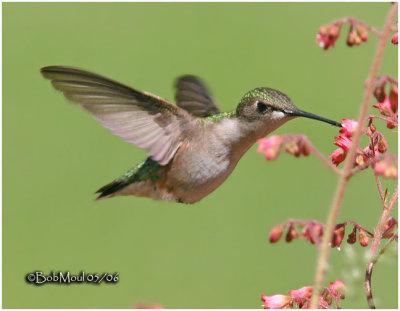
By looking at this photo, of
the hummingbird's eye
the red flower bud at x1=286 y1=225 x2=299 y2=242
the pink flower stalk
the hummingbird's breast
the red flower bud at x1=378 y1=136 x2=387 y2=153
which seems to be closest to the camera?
the pink flower stalk

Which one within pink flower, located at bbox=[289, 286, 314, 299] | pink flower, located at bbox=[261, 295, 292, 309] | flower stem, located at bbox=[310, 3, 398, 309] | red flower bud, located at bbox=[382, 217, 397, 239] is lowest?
pink flower, located at bbox=[261, 295, 292, 309]

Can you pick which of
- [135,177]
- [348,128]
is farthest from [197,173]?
[348,128]

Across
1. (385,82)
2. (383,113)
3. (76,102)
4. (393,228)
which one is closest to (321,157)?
(385,82)

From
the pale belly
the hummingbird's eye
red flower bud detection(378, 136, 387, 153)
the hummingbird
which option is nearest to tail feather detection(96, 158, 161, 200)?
the hummingbird

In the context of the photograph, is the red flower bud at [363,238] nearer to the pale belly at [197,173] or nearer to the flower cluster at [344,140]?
the flower cluster at [344,140]

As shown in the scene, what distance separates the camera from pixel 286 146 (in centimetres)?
164

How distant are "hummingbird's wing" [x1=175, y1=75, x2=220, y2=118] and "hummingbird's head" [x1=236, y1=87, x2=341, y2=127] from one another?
23.3 inches

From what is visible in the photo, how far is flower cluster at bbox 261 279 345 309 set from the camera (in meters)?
1.79

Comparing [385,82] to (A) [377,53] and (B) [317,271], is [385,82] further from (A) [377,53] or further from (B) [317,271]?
(B) [317,271]

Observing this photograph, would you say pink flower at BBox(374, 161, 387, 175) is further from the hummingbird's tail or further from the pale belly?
the hummingbird's tail

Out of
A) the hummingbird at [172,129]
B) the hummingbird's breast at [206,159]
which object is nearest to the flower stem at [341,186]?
the hummingbird at [172,129]

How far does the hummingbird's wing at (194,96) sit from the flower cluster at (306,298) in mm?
1637

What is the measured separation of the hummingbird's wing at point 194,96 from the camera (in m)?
3.53

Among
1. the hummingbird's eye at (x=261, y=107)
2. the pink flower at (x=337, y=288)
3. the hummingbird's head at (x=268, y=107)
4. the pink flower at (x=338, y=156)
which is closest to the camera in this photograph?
the pink flower at (x=337, y=288)
